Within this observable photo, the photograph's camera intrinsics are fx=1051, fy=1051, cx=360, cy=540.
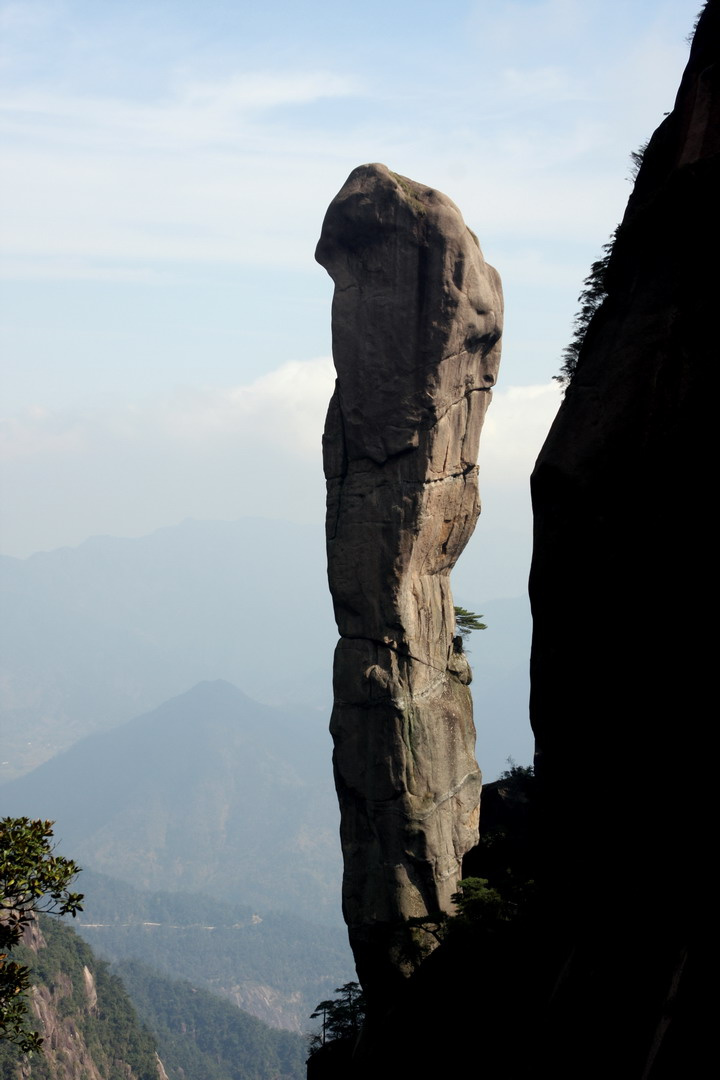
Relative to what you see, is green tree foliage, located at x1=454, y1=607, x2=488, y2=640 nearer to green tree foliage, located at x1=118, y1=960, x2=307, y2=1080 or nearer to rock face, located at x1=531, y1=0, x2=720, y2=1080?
rock face, located at x1=531, y1=0, x2=720, y2=1080

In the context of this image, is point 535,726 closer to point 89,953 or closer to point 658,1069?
point 658,1069

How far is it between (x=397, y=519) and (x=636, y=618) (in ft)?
49.2

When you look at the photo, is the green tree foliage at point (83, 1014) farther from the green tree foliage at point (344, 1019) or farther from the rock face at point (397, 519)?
the rock face at point (397, 519)

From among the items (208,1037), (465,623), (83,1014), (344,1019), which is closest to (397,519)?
(465,623)

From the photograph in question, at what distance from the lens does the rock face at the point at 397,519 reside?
27922 mm

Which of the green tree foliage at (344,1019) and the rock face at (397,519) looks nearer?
the rock face at (397,519)

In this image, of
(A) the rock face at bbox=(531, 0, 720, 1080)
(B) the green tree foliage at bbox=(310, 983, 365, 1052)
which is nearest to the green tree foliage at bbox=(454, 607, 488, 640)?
(B) the green tree foliage at bbox=(310, 983, 365, 1052)

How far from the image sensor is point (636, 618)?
45.0 ft

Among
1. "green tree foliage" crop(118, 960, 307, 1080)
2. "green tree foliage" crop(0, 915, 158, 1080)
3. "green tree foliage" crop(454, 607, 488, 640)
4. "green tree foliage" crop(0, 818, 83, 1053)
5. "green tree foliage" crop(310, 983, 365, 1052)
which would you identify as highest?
"green tree foliage" crop(454, 607, 488, 640)

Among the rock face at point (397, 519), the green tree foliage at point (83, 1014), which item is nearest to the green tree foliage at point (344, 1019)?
the rock face at point (397, 519)

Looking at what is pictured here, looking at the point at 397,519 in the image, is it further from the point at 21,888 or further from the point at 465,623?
the point at 21,888

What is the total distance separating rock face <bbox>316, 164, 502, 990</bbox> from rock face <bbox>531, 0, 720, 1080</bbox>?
12912mm

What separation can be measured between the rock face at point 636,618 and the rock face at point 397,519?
12912 mm

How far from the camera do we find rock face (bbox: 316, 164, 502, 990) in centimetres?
2792
